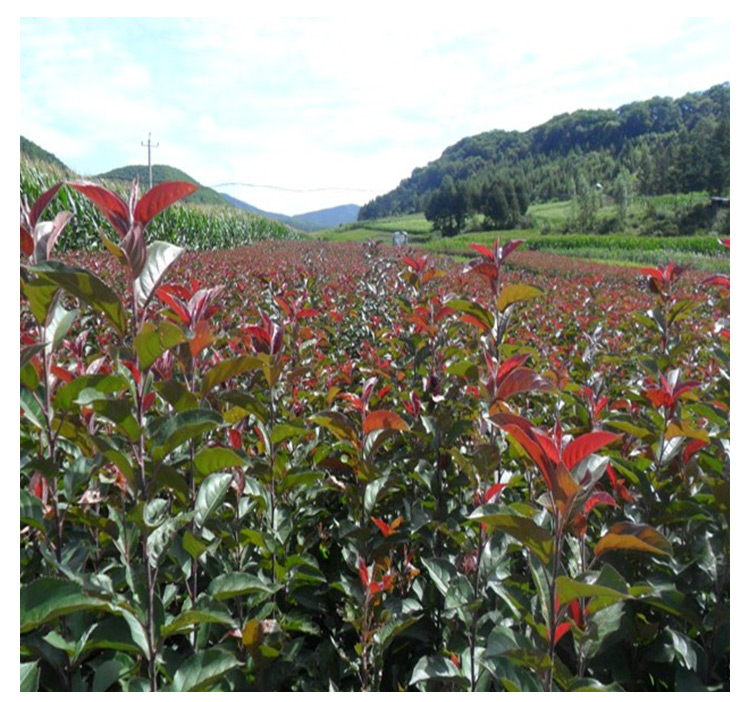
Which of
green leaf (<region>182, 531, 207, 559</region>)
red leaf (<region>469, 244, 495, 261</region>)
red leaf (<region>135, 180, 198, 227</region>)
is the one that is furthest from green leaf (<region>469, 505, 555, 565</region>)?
red leaf (<region>469, 244, 495, 261</region>)

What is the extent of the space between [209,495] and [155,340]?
1.38 ft

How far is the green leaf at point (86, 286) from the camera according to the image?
1.18 m

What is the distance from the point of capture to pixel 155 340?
1.29 metres

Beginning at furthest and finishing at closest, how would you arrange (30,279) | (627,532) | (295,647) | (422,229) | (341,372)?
(422,229)
(341,372)
(295,647)
(30,279)
(627,532)

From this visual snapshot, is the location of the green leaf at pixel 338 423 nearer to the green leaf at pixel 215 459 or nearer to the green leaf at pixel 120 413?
the green leaf at pixel 215 459

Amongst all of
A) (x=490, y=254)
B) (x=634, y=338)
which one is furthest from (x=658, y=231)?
(x=490, y=254)

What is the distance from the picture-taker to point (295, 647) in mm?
1733

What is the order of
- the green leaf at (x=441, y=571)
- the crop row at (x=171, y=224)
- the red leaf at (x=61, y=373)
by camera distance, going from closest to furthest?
the red leaf at (x=61, y=373), the green leaf at (x=441, y=571), the crop row at (x=171, y=224)

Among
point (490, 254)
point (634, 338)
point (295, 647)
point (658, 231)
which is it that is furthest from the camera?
point (658, 231)

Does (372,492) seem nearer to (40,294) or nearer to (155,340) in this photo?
(155,340)

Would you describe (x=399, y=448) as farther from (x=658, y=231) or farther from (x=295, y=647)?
(x=658, y=231)

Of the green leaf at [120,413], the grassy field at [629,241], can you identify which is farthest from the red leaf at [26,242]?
the grassy field at [629,241]

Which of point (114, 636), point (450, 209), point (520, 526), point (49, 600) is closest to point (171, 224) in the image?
point (114, 636)

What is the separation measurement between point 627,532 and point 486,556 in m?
0.66
